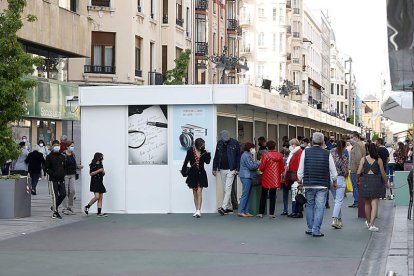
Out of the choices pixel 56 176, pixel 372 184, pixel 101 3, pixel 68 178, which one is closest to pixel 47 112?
pixel 101 3

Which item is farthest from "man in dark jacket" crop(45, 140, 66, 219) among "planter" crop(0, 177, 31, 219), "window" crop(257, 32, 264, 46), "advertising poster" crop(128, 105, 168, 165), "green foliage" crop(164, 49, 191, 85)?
"window" crop(257, 32, 264, 46)

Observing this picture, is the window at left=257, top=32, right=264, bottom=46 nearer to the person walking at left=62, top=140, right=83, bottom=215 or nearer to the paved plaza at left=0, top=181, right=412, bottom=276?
the person walking at left=62, top=140, right=83, bottom=215

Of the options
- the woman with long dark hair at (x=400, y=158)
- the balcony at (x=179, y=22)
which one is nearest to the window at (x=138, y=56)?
the balcony at (x=179, y=22)

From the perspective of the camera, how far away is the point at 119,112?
19.4 meters

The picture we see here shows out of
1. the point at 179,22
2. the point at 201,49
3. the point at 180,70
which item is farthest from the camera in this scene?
the point at 201,49

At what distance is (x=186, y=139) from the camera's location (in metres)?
19.2

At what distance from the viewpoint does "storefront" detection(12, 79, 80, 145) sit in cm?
3447

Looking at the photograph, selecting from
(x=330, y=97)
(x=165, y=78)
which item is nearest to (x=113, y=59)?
(x=165, y=78)

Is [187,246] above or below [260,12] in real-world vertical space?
below

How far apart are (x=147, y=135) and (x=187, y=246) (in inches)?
265

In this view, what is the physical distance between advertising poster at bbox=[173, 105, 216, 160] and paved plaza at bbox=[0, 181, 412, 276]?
1.79 m

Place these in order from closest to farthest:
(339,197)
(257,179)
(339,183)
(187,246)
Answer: (187,246) → (339,197) → (339,183) → (257,179)

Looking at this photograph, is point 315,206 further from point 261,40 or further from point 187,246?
point 261,40

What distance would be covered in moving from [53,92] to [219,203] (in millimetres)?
19254
